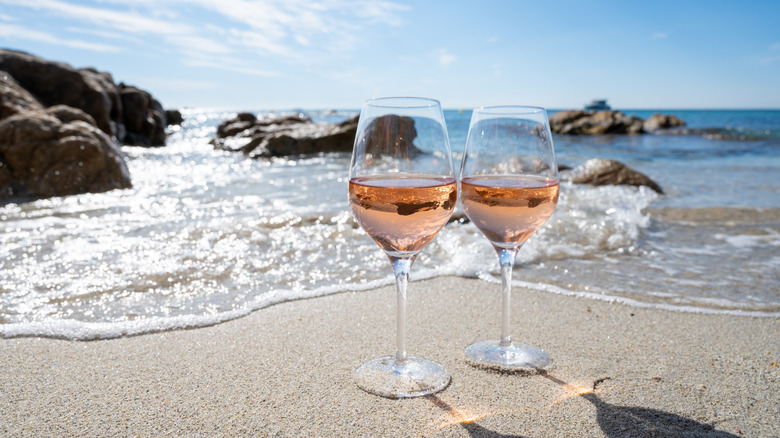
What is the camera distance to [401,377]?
187 centimetres

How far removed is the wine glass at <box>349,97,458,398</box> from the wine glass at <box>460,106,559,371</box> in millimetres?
181

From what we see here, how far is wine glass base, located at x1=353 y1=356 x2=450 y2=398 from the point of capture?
181cm

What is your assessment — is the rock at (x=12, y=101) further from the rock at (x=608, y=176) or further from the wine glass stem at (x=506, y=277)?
the wine glass stem at (x=506, y=277)

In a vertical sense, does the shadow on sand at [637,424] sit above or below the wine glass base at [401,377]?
below

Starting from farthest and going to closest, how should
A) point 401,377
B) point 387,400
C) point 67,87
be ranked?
point 67,87, point 401,377, point 387,400

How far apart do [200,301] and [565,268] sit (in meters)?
2.33

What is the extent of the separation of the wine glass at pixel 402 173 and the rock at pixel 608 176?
735cm

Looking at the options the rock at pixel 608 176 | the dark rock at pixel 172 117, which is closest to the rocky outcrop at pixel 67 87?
the rock at pixel 608 176

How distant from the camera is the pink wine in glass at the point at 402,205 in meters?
1.64

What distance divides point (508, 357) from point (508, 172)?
685mm

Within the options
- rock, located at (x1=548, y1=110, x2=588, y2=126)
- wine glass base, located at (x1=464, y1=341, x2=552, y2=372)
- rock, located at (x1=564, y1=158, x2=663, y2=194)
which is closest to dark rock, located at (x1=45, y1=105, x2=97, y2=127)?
rock, located at (x1=564, y1=158, x2=663, y2=194)

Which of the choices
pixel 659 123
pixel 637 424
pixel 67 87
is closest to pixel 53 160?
pixel 637 424

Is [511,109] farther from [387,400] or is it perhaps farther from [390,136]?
[387,400]

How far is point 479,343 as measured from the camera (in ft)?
7.38
